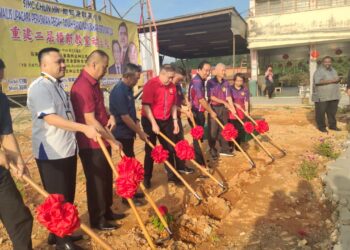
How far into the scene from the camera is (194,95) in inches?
239

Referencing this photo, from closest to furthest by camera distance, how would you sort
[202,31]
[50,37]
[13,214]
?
[13,214], [50,37], [202,31]

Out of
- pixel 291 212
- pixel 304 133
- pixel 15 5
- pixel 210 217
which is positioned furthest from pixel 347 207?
pixel 15 5

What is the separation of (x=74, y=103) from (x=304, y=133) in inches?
262

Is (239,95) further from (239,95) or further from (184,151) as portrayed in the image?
(184,151)

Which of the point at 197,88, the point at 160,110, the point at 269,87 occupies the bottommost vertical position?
the point at 269,87

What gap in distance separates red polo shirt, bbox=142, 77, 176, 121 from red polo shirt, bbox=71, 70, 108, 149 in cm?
142

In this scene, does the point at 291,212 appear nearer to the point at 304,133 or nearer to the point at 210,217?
the point at 210,217

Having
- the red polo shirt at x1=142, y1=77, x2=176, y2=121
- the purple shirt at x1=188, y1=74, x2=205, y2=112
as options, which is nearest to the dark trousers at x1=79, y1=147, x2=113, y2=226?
the red polo shirt at x1=142, y1=77, x2=176, y2=121

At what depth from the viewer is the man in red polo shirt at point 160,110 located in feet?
15.9

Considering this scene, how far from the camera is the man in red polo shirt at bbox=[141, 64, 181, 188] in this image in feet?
15.9

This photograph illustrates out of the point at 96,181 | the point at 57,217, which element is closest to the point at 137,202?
the point at 96,181

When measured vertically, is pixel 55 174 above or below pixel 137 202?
above

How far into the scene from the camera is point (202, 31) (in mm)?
20469

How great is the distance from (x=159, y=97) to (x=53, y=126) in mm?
2169
